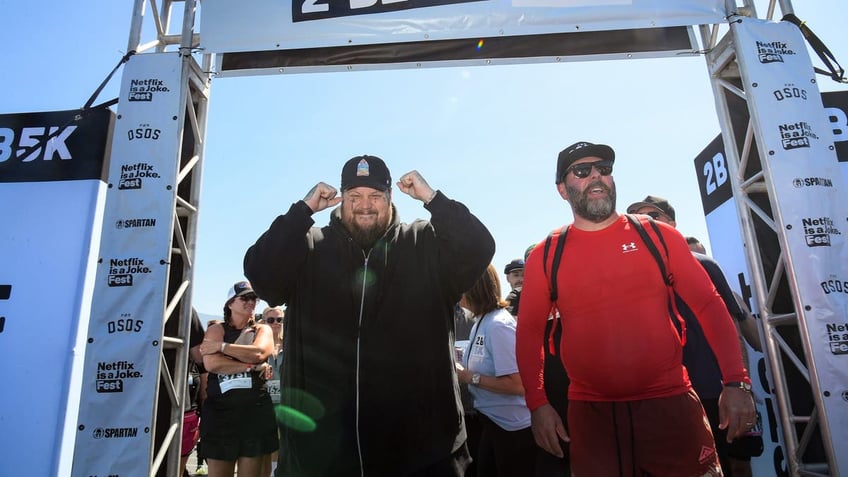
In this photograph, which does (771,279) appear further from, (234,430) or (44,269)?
(44,269)

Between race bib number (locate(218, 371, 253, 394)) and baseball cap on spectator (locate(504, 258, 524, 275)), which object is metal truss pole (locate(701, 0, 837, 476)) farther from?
race bib number (locate(218, 371, 253, 394))

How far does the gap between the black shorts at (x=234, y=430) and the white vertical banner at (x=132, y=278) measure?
912 mm

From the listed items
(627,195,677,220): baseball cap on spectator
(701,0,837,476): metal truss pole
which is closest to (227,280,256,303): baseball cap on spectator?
(627,195,677,220): baseball cap on spectator

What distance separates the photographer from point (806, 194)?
3.30m

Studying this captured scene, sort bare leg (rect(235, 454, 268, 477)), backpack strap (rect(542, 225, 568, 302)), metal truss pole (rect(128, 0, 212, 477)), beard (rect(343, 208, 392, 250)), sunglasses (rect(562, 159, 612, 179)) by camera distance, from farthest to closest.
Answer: bare leg (rect(235, 454, 268, 477)) → metal truss pole (rect(128, 0, 212, 477)) → sunglasses (rect(562, 159, 612, 179)) → beard (rect(343, 208, 392, 250)) → backpack strap (rect(542, 225, 568, 302))

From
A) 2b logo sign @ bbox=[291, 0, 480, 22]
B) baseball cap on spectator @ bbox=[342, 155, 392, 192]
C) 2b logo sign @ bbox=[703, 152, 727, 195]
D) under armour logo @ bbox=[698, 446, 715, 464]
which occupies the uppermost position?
2b logo sign @ bbox=[291, 0, 480, 22]

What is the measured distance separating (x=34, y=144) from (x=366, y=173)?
416 cm

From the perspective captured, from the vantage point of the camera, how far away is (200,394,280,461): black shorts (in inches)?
158

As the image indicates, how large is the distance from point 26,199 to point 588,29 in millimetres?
5479

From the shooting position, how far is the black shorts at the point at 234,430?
4.02 meters

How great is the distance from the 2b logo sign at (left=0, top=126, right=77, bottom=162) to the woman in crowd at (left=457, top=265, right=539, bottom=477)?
4332mm

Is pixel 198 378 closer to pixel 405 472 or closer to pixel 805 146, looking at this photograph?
pixel 405 472

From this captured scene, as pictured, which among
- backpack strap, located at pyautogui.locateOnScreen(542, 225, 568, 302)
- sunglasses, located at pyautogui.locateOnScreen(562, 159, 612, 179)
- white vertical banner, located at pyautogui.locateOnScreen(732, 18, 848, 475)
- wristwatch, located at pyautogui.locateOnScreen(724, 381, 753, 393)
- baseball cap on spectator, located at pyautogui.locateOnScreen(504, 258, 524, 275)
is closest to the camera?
wristwatch, located at pyautogui.locateOnScreen(724, 381, 753, 393)

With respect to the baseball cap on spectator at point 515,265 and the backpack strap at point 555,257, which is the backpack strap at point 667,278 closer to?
the backpack strap at point 555,257
